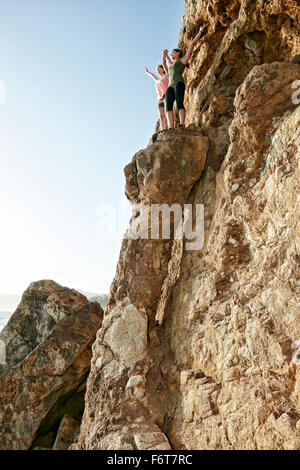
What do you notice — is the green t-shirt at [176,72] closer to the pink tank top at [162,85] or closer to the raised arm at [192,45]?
the raised arm at [192,45]

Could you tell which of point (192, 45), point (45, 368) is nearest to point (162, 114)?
point (192, 45)

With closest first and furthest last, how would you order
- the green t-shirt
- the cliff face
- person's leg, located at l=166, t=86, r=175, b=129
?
the cliff face → person's leg, located at l=166, t=86, r=175, b=129 → the green t-shirt

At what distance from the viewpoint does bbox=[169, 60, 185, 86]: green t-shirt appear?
30.2ft

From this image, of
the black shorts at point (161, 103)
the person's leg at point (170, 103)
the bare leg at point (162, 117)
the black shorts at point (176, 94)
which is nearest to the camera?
the black shorts at point (176, 94)

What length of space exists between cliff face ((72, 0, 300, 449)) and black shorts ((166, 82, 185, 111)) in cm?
51

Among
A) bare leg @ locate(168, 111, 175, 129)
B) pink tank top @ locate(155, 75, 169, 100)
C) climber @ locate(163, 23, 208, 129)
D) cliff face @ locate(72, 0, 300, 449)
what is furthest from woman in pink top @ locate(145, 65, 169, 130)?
cliff face @ locate(72, 0, 300, 449)

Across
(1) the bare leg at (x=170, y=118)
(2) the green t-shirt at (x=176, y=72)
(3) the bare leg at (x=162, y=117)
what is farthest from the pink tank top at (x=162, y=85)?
(1) the bare leg at (x=170, y=118)

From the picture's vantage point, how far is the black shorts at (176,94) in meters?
8.95

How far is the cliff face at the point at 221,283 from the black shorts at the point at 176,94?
0.51 metres

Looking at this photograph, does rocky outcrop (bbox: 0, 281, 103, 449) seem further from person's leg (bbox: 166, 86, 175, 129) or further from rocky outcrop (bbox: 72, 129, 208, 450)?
person's leg (bbox: 166, 86, 175, 129)

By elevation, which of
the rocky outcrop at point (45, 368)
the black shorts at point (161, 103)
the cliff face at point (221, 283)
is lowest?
the rocky outcrop at point (45, 368)

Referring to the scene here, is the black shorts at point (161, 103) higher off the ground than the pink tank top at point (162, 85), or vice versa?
the pink tank top at point (162, 85)

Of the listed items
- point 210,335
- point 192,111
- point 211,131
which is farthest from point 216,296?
point 192,111

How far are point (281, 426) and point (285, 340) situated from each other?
1.00 m
